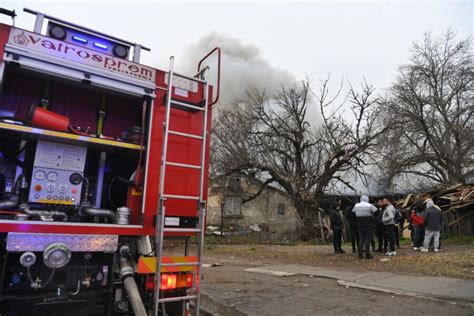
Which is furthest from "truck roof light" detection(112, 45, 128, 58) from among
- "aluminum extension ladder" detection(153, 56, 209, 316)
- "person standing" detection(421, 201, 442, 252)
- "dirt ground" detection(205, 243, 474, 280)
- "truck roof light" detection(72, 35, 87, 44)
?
"person standing" detection(421, 201, 442, 252)

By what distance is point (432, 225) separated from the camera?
473 inches

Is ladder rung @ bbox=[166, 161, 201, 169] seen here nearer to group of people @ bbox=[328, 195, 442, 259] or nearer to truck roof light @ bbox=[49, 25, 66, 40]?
truck roof light @ bbox=[49, 25, 66, 40]

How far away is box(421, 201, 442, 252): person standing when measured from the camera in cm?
1192

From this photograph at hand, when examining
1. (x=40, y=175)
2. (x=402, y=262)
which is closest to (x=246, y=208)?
(x=402, y=262)

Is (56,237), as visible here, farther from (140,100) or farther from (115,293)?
(140,100)

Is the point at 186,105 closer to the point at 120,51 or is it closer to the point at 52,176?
the point at 120,51

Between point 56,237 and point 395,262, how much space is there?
8541 mm

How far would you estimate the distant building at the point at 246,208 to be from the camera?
26.3m

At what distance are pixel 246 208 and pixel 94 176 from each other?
84.2 ft

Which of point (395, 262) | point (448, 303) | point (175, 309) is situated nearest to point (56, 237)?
point (175, 309)

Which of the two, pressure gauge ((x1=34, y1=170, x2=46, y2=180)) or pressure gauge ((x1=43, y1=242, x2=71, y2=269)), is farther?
pressure gauge ((x1=34, y1=170, x2=46, y2=180))

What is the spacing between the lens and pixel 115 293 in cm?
379

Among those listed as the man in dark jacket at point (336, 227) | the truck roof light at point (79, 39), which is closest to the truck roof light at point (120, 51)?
the truck roof light at point (79, 39)

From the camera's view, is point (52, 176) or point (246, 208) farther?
point (246, 208)
